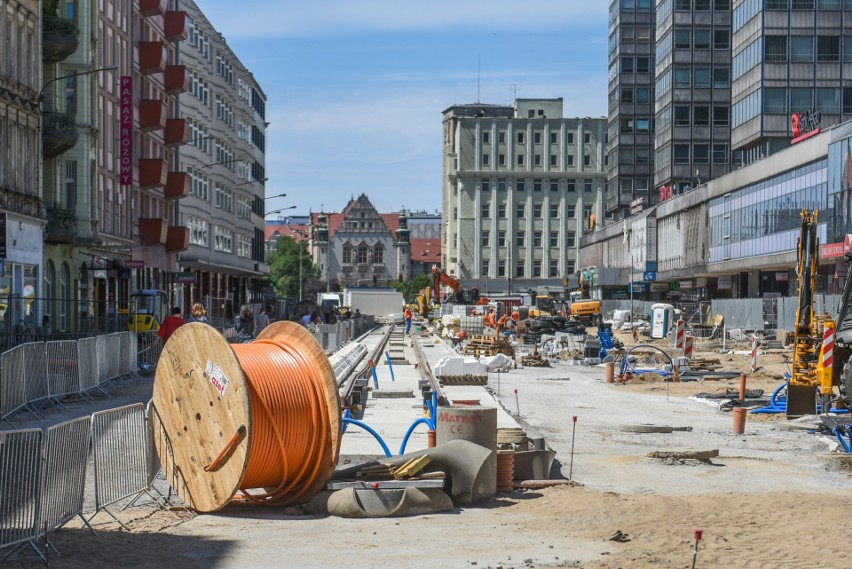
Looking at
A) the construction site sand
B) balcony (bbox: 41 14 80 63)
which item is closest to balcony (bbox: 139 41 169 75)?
balcony (bbox: 41 14 80 63)

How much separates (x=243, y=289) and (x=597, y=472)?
94.8 m

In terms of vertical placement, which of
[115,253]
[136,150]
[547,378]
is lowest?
[547,378]

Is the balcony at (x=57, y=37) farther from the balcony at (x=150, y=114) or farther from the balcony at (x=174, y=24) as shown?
the balcony at (x=174, y=24)

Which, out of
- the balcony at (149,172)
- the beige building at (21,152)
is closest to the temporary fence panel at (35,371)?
the beige building at (21,152)

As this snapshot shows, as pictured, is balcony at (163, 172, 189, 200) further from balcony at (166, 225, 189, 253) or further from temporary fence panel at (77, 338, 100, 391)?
temporary fence panel at (77, 338, 100, 391)

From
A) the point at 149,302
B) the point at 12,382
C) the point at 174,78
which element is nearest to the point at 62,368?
the point at 12,382

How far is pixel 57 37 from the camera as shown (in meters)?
48.5

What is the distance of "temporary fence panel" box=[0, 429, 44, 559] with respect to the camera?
1025 centimetres

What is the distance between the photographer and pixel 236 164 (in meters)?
101

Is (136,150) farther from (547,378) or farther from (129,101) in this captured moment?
(547,378)

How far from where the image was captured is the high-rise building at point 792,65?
82688 mm

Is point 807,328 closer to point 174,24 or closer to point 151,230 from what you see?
point 151,230

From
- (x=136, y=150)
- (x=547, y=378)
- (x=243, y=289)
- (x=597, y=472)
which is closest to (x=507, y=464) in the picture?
(x=597, y=472)

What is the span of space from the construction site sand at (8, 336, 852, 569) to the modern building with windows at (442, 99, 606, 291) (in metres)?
166
